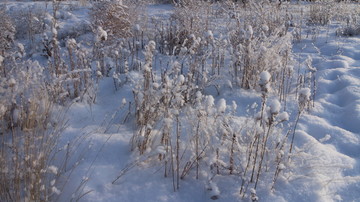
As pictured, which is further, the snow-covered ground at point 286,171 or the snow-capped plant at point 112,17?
the snow-capped plant at point 112,17

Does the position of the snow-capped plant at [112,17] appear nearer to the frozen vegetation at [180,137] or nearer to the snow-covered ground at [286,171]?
the frozen vegetation at [180,137]

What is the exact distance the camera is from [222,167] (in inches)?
84.8

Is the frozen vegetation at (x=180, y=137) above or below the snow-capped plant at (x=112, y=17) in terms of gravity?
below

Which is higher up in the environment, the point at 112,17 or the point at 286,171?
the point at 112,17

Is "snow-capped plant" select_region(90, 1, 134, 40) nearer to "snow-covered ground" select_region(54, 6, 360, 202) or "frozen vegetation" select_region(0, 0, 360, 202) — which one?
"frozen vegetation" select_region(0, 0, 360, 202)

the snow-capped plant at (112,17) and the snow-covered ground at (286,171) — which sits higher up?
the snow-capped plant at (112,17)

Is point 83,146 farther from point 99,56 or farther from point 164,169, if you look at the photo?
point 99,56

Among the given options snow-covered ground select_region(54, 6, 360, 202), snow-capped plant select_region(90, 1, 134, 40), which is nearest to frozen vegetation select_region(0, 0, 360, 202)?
Result: snow-covered ground select_region(54, 6, 360, 202)

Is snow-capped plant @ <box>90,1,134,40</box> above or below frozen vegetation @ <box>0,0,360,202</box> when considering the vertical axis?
above

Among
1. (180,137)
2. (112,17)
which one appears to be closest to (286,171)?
(180,137)

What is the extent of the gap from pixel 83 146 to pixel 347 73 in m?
3.05

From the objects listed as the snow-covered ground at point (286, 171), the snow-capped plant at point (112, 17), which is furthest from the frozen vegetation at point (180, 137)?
the snow-capped plant at point (112, 17)

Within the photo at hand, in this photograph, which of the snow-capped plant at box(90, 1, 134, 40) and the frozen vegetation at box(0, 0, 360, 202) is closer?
the frozen vegetation at box(0, 0, 360, 202)

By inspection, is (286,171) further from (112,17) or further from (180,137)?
(112,17)
